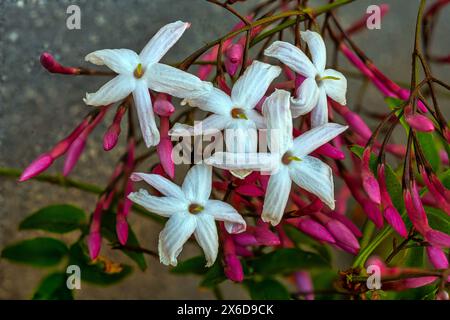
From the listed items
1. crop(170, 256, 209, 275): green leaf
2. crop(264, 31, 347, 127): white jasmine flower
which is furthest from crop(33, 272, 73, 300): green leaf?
crop(264, 31, 347, 127): white jasmine flower

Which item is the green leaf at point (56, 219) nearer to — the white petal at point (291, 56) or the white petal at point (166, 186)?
the white petal at point (166, 186)

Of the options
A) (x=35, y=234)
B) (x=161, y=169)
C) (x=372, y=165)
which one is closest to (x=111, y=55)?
(x=161, y=169)

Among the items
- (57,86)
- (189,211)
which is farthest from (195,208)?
(57,86)

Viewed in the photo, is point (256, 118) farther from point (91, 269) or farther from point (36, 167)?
point (91, 269)

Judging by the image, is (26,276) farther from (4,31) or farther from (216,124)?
(216,124)

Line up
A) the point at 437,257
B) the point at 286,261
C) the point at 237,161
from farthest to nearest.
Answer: the point at 286,261 → the point at 437,257 → the point at 237,161

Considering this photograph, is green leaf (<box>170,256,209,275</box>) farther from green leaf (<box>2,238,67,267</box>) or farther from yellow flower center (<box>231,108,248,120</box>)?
yellow flower center (<box>231,108,248,120</box>)
